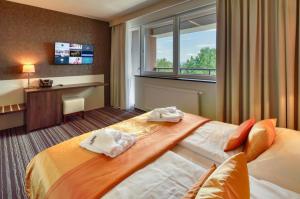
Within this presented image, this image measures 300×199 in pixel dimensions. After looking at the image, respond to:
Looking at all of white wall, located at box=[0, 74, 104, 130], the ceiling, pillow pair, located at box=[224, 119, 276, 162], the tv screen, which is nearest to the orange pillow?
pillow pair, located at box=[224, 119, 276, 162]

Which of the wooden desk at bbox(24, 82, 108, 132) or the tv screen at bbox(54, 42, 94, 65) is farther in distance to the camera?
the tv screen at bbox(54, 42, 94, 65)

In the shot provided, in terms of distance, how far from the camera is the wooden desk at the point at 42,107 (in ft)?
11.1

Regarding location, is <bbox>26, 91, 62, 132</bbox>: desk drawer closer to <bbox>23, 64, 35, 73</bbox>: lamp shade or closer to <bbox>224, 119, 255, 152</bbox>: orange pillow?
<bbox>23, 64, 35, 73</bbox>: lamp shade

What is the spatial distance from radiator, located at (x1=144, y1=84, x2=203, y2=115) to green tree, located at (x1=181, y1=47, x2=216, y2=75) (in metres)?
0.48

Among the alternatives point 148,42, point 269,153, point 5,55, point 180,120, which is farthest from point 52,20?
point 269,153

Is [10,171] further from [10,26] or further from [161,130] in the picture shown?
[10,26]

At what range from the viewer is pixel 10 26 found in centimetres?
353

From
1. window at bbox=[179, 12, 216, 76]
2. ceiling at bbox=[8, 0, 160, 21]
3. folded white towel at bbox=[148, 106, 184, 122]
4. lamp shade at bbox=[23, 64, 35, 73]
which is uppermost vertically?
ceiling at bbox=[8, 0, 160, 21]

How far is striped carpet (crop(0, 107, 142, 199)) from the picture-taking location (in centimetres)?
197

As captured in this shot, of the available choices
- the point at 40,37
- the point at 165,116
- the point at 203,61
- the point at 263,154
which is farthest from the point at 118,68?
the point at 263,154

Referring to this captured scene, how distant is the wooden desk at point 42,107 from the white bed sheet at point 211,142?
292cm

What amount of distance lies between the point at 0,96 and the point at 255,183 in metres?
4.17

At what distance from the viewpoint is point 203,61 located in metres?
3.56

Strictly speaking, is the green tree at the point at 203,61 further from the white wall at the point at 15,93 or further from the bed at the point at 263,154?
the white wall at the point at 15,93
